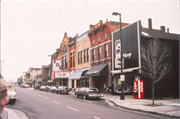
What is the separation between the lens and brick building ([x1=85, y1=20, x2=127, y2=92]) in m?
30.3

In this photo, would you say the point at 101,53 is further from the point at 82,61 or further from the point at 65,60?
the point at 65,60

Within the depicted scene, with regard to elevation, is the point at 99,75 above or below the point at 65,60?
below

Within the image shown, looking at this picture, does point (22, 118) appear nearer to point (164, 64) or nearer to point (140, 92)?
point (140, 92)

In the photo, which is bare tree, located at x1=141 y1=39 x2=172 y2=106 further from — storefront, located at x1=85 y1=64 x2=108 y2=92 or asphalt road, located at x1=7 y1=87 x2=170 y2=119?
storefront, located at x1=85 y1=64 x2=108 y2=92

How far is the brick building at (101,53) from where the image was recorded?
99.6 ft

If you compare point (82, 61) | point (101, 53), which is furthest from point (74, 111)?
point (82, 61)

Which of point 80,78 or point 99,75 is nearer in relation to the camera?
point 99,75

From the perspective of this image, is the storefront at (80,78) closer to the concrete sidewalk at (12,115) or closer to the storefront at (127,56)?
the storefront at (127,56)

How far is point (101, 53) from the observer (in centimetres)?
3309

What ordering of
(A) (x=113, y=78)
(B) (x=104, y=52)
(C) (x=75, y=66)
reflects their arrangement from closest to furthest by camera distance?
(A) (x=113, y=78) → (B) (x=104, y=52) → (C) (x=75, y=66)

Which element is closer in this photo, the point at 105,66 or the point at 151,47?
the point at 151,47

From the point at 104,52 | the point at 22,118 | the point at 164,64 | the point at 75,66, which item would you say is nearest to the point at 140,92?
the point at 164,64

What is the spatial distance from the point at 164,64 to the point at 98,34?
15.0m

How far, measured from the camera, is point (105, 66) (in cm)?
3028
